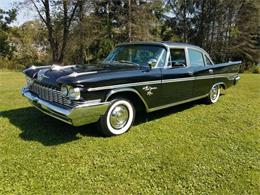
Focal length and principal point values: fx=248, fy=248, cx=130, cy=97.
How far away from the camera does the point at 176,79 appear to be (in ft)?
16.0

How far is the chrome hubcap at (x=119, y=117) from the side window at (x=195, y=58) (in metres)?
2.17

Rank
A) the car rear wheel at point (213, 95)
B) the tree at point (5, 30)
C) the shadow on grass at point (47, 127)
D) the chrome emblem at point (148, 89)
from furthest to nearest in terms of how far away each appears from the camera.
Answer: the tree at point (5, 30) < the car rear wheel at point (213, 95) < the chrome emblem at point (148, 89) < the shadow on grass at point (47, 127)

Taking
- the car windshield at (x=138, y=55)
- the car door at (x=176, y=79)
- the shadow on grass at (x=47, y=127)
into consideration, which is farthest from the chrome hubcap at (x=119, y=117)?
the car windshield at (x=138, y=55)

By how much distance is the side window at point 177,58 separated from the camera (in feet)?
16.0

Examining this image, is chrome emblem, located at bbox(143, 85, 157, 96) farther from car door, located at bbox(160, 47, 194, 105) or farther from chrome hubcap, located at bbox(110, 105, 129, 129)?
chrome hubcap, located at bbox(110, 105, 129, 129)

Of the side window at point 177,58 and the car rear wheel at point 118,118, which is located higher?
the side window at point 177,58

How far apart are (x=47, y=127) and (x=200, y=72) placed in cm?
344

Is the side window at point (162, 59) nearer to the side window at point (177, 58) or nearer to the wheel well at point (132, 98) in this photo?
the side window at point (177, 58)

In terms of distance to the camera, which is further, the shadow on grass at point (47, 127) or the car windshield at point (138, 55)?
the car windshield at point (138, 55)

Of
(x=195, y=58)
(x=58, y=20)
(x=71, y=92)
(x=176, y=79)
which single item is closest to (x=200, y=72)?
(x=195, y=58)

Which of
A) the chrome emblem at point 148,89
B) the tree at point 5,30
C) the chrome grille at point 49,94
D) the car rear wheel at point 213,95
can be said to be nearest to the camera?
the chrome grille at point 49,94

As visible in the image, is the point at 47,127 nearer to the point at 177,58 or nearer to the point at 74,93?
the point at 74,93

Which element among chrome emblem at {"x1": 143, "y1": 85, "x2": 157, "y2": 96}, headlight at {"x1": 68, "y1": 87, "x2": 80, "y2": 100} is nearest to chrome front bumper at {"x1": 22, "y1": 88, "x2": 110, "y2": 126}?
headlight at {"x1": 68, "y1": 87, "x2": 80, "y2": 100}

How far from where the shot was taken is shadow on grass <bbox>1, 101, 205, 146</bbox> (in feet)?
12.7
